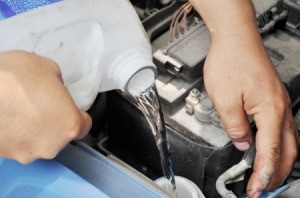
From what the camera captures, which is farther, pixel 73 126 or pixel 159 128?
pixel 159 128

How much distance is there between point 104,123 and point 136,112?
0.52 feet

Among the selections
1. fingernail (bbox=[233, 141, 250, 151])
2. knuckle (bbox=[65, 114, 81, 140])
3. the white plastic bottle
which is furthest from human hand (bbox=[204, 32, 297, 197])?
knuckle (bbox=[65, 114, 81, 140])

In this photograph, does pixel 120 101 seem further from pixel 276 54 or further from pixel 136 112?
pixel 276 54

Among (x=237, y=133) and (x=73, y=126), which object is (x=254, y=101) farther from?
(x=73, y=126)

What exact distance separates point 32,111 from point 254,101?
1.23 feet

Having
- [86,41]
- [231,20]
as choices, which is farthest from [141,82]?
[231,20]

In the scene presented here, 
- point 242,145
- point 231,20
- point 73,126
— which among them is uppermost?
point 73,126

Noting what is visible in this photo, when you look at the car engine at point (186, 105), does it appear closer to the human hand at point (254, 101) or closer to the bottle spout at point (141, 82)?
the human hand at point (254, 101)

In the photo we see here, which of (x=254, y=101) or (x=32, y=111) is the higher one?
(x=32, y=111)

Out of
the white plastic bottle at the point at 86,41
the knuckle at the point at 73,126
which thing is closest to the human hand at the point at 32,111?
the knuckle at the point at 73,126

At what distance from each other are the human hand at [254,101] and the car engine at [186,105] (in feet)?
0.18

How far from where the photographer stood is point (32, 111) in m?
0.60

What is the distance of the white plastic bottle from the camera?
727 mm

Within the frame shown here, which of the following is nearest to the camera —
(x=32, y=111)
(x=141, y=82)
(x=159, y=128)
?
(x=32, y=111)
